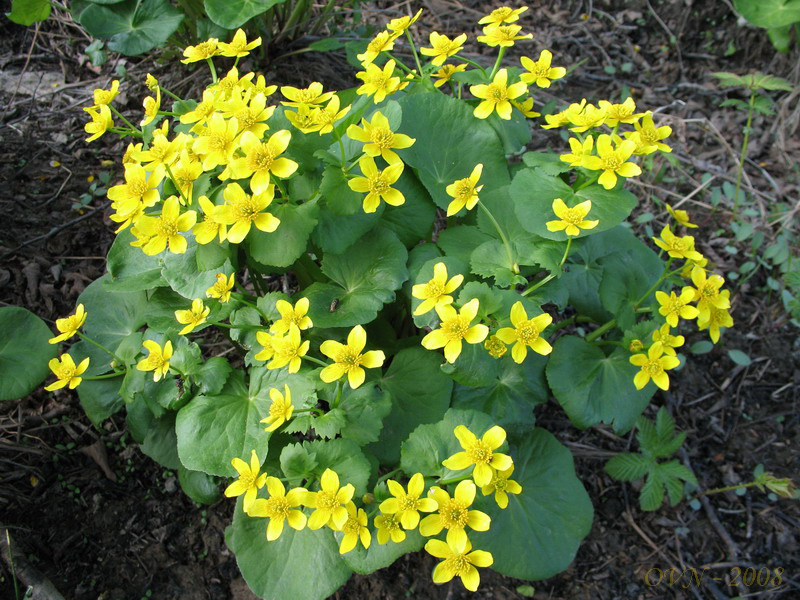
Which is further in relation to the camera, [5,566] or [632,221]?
[632,221]

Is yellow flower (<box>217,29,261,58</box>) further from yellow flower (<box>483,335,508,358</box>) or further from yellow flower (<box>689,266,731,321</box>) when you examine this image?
A: yellow flower (<box>689,266,731,321</box>)

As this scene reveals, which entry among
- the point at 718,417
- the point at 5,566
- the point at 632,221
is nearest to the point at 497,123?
the point at 632,221

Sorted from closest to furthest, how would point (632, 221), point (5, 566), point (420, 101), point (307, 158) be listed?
point (307, 158)
point (5, 566)
point (420, 101)
point (632, 221)

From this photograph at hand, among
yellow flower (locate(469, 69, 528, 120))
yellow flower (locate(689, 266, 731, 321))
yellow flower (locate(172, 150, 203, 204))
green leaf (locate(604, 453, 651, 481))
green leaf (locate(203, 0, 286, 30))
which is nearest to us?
yellow flower (locate(172, 150, 203, 204))

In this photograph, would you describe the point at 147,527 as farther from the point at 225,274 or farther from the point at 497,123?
the point at 497,123

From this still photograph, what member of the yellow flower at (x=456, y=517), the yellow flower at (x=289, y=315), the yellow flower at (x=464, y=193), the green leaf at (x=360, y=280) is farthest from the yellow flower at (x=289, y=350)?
the yellow flower at (x=464, y=193)

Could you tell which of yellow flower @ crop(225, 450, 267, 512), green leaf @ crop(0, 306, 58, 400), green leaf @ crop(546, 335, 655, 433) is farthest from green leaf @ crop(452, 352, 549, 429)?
green leaf @ crop(0, 306, 58, 400)
